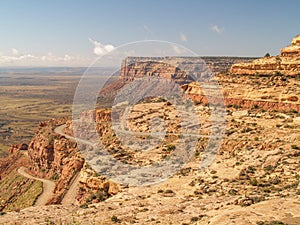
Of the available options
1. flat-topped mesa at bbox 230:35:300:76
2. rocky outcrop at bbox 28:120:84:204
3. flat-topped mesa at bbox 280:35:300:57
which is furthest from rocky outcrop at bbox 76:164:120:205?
flat-topped mesa at bbox 280:35:300:57

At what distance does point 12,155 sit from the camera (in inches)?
2788

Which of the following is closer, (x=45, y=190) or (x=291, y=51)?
(x=291, y=51)

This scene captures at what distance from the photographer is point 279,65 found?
4022cm

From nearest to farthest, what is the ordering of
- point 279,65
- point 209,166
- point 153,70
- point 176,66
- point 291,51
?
point 209,166
point 279,65
point 291,51
point 176,66
point 153,70

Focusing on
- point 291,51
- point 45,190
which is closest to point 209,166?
point 291,51

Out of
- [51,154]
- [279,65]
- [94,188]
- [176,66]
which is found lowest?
[51,154]

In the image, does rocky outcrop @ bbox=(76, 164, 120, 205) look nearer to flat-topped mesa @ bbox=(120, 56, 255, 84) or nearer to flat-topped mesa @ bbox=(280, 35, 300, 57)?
flat-topped mesa @ bbox=(280, 35, 300, 57)

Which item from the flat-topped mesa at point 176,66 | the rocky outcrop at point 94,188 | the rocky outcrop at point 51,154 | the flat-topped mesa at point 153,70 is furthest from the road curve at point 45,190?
the flat-topped mesa at point 153,70

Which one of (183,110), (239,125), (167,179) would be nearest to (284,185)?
(167,179)

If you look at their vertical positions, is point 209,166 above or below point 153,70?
below

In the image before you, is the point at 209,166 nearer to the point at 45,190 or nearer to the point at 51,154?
the point at 45,190

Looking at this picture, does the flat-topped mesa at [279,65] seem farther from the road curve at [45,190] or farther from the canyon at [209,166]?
the road curve at [45,190]

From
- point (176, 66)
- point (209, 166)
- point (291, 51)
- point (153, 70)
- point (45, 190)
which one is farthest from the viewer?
point (153, 70)

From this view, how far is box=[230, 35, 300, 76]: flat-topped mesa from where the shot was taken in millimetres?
39237
